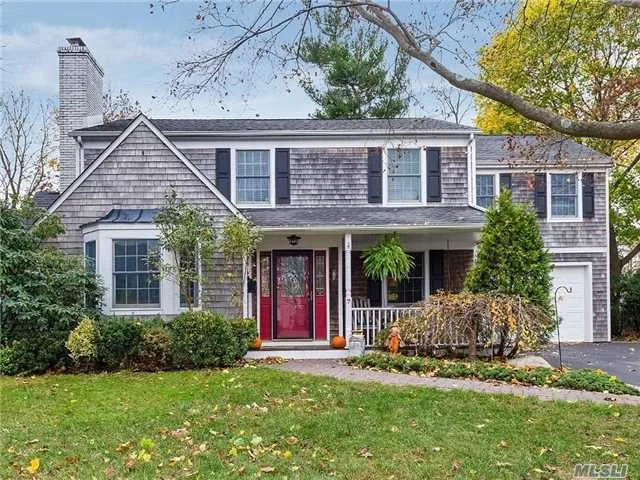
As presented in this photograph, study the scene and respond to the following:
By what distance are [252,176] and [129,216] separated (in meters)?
3.54

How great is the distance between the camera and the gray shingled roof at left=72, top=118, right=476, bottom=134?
14.3 m

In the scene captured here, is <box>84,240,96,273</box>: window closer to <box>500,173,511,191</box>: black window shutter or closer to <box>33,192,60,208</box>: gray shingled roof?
<box>33,192,60,208</box>: gray shingled roof

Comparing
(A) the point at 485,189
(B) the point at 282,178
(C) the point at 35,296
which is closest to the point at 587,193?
(A) the point at 485,189

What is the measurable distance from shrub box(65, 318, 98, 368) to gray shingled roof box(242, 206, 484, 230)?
4.24 meters

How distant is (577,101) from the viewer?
20.1 meters

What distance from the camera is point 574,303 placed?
1673 cm

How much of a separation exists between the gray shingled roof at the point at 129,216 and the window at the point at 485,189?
356 inches

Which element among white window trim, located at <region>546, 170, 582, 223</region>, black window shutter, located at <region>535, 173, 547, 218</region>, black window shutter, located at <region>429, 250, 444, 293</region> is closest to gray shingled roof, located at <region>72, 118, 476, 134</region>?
black window shutter, located at <region>429, 250, 444, 293</region>

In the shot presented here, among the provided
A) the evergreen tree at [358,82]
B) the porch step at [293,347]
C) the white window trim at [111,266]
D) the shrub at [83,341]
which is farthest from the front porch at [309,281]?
the evergreen tree at [358,82]

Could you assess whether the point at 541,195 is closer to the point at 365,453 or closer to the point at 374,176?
the point at 374,176

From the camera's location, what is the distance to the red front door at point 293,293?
14062 mm

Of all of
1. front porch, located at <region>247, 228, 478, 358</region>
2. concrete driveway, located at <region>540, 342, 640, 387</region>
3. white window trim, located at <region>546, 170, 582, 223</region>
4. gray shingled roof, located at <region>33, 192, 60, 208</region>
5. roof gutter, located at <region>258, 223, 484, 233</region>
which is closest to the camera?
concrete driveway, located at <region>540, 342, 640, 387</region>
